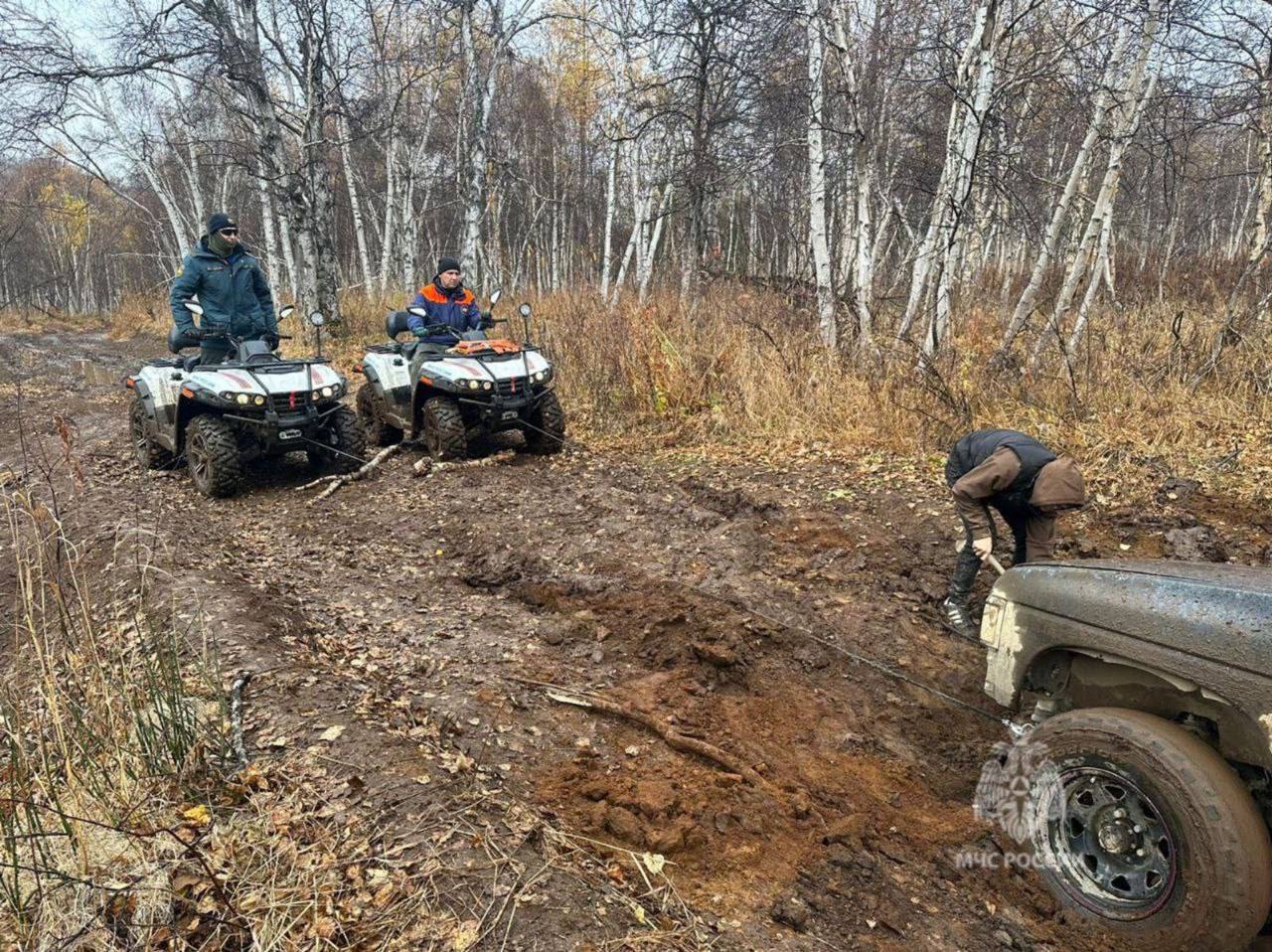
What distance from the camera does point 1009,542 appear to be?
4812 millimetres

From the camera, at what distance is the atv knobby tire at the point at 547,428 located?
286 inches

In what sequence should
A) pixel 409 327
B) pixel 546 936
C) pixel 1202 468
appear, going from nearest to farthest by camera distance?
pixel 546 936
pixel 1202 468
pixel 409 327

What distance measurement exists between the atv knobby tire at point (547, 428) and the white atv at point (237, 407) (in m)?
1.67

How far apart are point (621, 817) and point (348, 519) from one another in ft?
13.6

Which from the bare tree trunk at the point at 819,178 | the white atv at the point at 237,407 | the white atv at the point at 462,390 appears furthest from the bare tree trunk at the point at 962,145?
the white atv at the point at 237,407

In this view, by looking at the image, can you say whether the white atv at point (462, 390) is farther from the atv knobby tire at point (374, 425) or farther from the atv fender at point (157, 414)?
the atv fender at point (157, 414)

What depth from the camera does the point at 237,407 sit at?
237 inches

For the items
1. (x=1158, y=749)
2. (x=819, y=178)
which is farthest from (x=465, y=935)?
Answer: (x=819, y=178)

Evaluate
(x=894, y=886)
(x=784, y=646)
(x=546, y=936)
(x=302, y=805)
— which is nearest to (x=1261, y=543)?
(x=784, y=646)

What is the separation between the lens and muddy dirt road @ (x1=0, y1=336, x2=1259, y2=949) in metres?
2.34

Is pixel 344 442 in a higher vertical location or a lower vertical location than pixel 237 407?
lower

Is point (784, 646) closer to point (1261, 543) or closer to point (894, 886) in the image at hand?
point (894, 886)

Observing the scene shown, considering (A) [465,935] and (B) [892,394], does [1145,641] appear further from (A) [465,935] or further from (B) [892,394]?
(B) [892,394]

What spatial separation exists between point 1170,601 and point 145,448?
8.06m
